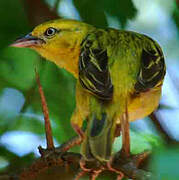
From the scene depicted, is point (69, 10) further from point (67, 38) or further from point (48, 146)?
point (48, 146)

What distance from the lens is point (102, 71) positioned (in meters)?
3.06

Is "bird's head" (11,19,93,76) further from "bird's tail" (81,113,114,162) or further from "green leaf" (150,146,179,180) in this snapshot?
"green leaf" (150,146,179,180)

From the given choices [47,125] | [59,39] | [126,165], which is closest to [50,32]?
[59,39]

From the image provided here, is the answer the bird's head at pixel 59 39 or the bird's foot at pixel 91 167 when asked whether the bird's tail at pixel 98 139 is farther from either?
the bird's head at pixel 59 39

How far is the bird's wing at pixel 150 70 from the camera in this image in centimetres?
295

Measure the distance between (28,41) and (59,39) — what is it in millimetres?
382

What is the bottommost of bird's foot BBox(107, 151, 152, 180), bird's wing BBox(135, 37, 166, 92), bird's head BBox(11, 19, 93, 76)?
bird's foot BBox(107, 151, 152, 180)

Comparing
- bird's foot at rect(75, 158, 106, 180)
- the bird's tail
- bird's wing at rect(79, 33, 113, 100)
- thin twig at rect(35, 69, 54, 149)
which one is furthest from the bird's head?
bird's foot at rect(75, 158, 106, 180)

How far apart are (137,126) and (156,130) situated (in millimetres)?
392

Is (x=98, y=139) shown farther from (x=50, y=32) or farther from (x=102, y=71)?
(x=50, y=32)

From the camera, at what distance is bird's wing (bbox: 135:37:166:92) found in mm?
2949

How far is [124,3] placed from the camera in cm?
350

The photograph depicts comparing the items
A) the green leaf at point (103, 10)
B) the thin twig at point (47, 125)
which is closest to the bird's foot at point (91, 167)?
the thin twig at point (47, 125)

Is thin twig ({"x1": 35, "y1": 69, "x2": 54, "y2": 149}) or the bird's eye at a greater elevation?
the bird's eye
